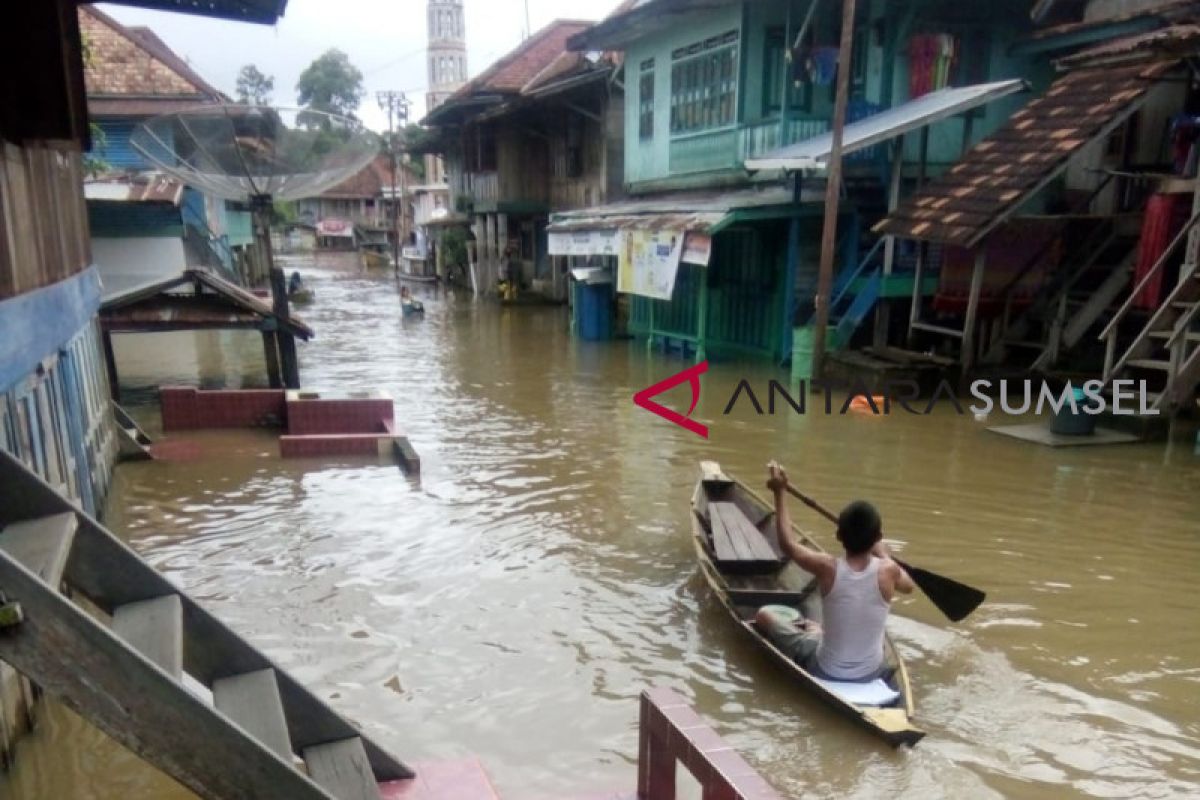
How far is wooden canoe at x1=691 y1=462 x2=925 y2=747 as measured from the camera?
4.95 metres

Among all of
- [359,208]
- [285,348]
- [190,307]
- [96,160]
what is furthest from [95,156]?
[359,208]

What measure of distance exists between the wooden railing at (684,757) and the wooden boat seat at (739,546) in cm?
307

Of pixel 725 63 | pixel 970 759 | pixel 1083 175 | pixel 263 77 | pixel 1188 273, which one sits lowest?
pixel 970 759

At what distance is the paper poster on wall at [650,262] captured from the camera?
53.4 ft

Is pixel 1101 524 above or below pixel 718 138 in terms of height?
below

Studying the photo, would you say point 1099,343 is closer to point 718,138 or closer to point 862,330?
point 862,330

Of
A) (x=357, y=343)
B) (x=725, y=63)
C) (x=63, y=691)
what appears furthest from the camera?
(x=357, y=343)

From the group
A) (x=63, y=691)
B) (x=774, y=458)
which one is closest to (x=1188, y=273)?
(x=774, y=458)

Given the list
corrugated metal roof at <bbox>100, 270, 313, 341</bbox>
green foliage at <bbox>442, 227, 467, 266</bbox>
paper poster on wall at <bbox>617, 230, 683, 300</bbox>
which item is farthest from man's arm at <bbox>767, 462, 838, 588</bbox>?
green foliage at <bbox>442, 227, 467, 266</bbox>

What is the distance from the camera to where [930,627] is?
6656 millimetres

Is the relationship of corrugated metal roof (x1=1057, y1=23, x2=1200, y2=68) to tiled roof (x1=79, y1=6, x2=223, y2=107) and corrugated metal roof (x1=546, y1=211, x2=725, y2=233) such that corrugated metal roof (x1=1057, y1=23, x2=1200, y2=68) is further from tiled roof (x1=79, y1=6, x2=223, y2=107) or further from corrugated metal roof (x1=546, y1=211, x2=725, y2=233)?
tiled roof (x1=79, y1=6, x2=223, y2=107)

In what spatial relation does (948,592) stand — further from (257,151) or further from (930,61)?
(930,61)

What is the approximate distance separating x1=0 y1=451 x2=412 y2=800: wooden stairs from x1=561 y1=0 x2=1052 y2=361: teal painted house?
12525 mm

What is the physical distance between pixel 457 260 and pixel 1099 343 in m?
27.8
